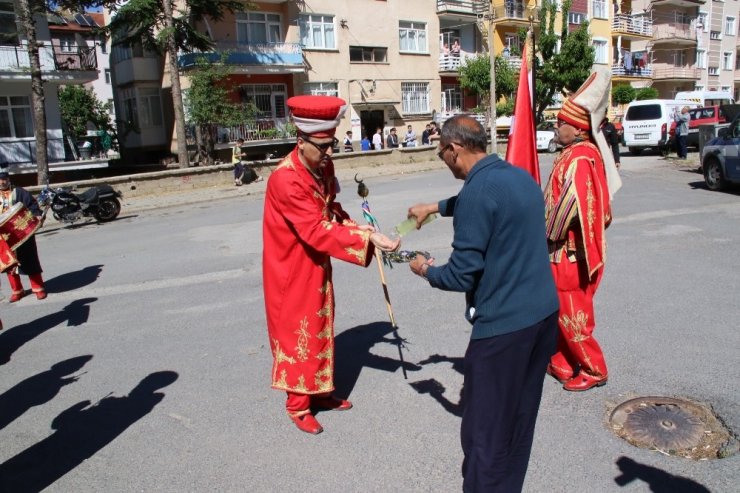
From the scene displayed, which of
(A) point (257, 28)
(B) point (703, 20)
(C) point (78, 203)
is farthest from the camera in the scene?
(B) point (703, 20)

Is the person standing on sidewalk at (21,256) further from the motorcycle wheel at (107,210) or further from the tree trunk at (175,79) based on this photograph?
the tree trunk at (175,79)

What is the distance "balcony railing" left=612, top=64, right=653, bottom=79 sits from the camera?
46812 millimetres

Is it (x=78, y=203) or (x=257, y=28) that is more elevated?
(x=257, y=28)

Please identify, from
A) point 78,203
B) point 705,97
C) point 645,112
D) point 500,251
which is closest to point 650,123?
point 645,112

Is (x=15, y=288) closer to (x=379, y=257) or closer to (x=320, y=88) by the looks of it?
(x=379, y=257)

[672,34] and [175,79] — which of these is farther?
[672,34]

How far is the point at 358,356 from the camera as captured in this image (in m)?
5.02

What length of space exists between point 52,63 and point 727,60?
58769mm

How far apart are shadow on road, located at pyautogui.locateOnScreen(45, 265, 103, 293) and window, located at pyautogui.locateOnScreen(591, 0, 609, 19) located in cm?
4702

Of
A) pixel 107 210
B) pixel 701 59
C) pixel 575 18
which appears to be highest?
pixel 575 18

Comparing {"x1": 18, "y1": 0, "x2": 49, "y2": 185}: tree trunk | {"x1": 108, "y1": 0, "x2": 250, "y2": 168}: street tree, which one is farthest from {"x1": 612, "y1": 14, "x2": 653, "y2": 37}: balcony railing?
{"x1": 18, "y1": 0, "x2": 49, "y2": 185}: tree trunk

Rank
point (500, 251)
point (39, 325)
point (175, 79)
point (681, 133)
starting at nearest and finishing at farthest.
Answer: point (500, 251), point (39, 325), point (681, 133), point (175, 79)

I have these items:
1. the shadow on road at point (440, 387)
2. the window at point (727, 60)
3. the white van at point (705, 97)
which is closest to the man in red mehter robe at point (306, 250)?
the shadow on road at point (440, 387)

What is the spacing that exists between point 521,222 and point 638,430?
1990 millimetres
